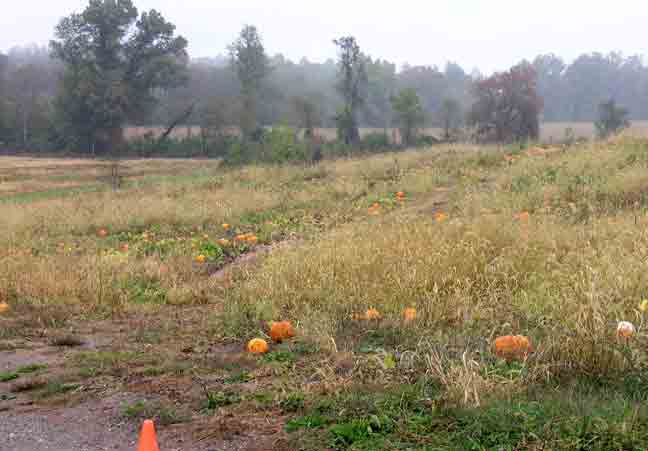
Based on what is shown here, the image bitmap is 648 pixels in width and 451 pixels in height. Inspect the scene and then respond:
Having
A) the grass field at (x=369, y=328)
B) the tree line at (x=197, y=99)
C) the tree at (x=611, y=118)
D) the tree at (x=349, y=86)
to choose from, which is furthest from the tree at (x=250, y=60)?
the grass field at (x=369, y=328)

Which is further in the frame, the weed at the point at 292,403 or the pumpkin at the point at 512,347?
the pumpkin at the point at 512,347

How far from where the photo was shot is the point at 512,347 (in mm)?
4180

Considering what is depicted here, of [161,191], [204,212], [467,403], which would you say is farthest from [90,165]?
[467,403]

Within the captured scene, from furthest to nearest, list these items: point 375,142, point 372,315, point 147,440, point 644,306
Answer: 1. point 375,142
2. point 372,315
3. point 644,306
4. point 147,440

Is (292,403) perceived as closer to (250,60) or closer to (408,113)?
(408,113)

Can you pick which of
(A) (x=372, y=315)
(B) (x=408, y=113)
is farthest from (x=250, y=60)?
(A) (x=372, y=315)

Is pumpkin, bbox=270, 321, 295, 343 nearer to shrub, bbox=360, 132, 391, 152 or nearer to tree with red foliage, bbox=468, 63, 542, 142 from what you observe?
shrub, bbox=360, 132, 391, 152

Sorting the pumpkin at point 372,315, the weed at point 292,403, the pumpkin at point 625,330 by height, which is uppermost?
the pumpkin at point 625,330

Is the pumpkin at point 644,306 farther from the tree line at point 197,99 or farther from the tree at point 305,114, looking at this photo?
the tree at point 305,114

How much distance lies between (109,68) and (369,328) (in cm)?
5393

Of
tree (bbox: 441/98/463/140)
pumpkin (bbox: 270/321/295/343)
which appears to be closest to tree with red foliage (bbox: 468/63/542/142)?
tree (bbox: 441/98/463/140)

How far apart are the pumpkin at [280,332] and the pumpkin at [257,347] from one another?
0.69 feet

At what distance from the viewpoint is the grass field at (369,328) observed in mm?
3361

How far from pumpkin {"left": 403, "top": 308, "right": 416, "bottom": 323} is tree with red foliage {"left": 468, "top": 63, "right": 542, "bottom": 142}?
37.2m
